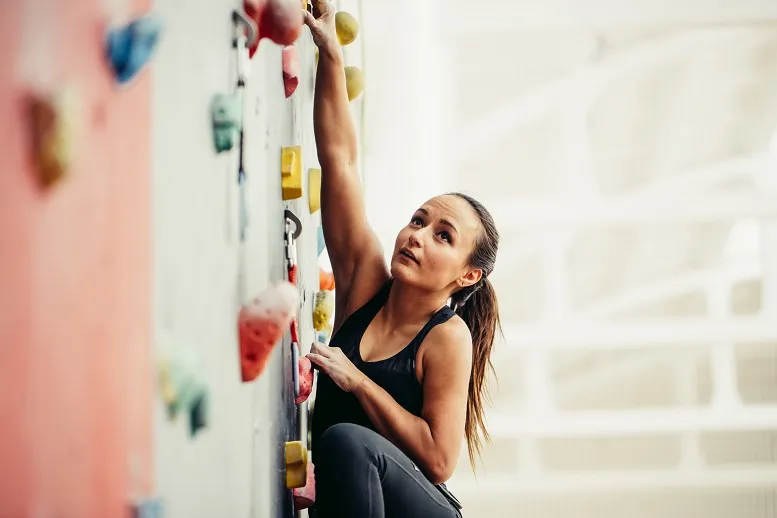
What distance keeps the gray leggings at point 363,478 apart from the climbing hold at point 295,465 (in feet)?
0.19

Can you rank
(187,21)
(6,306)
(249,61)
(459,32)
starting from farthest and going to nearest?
(459,32) → (249,61) → (187,21) → (6,306)

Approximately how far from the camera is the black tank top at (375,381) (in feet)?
3.81

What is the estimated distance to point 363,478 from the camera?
102 cm

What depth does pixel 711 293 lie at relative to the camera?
3156 mm

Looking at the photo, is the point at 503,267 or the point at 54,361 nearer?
the point at 54,361

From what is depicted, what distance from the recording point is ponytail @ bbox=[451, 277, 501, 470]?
134 cm

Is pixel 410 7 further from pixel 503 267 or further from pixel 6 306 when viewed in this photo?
pixel 6 306

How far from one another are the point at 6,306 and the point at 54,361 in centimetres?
5

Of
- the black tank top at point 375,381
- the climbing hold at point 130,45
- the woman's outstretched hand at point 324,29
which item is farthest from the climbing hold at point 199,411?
the woman's outstretched hand at point 324,29

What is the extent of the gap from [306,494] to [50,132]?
0.84m

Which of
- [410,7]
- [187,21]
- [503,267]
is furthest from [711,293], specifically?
[187,21]

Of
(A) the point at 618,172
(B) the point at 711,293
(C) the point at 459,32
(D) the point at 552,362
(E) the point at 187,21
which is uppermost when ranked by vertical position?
(C) the point at 459,32

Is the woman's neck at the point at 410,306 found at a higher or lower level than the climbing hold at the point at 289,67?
lower

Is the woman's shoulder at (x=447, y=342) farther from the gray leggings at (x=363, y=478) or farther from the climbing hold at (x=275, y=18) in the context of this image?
the climbing hold at (x=275, y=18)
